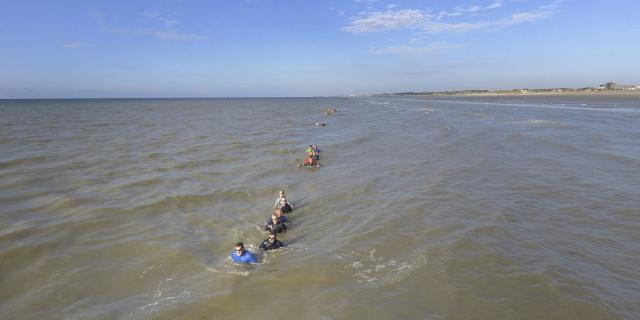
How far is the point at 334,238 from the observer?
12.3 metres

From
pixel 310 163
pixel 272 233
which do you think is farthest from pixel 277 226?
pixel 310 163

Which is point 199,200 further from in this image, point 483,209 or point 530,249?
point 530,249

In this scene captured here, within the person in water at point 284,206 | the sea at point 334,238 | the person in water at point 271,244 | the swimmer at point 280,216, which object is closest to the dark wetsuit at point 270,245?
the person in water at point 271,244

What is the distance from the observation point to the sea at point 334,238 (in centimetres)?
857

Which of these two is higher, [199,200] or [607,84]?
[607,84]

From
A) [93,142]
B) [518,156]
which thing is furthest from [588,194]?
[93,142]

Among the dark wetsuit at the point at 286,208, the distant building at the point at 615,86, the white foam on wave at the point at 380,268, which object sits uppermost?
the distant building at the point at 615,86

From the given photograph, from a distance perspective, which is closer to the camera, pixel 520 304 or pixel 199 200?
pixel 520 304

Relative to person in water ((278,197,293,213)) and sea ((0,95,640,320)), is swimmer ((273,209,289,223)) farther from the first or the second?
person in water ((278,197,293,213))

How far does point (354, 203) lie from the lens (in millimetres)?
15664

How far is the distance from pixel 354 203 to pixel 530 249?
6.75 meters

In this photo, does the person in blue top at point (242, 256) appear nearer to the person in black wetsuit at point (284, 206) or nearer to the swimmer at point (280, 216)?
the swimmer at point (280, 216)

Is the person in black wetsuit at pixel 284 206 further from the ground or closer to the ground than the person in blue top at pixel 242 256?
further from the ground

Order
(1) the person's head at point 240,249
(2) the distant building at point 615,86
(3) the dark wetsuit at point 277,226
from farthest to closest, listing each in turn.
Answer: (2) the distant building at point 615,86 → (3) the dark wetsuit at point 277,226 → (1) the person's head at point 240,249
